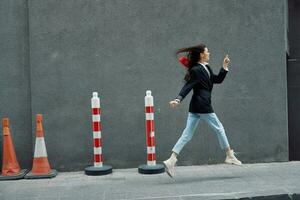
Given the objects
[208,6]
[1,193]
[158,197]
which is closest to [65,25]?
[208,6]

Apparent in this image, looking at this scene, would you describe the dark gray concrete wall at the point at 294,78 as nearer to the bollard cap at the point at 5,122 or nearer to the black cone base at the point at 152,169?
the black cone base at the point at 152,169

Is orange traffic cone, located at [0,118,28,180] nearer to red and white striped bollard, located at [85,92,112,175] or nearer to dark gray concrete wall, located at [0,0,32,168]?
dark gray concrete wall, located at [0,0,32,168]

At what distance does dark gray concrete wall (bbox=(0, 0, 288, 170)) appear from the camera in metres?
7.79

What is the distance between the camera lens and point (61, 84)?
25.7 ft

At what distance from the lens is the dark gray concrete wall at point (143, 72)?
7.79m

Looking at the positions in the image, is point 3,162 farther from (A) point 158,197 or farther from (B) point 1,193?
(A) point 158,197

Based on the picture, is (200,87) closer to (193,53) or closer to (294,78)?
(193,53)

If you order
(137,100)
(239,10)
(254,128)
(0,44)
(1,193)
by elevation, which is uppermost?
(239,10)

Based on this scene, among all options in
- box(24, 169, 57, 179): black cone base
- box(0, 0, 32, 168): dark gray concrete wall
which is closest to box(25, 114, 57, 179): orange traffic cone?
box(24, 169, 57, 179): black cone base

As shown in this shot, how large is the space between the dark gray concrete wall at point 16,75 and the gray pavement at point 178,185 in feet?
2.91

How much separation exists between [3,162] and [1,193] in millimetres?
1123

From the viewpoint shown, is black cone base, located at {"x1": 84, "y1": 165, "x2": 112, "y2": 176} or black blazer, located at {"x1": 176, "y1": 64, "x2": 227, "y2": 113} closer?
black blazer, located at {"x1": 176, "y1": 64, "x2": 227, "y2": 113}

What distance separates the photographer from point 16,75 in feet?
25.8

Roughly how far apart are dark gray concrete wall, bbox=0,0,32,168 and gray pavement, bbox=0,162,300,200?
89cm
